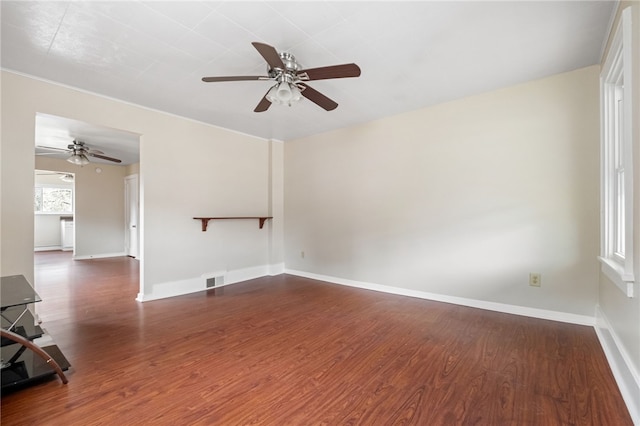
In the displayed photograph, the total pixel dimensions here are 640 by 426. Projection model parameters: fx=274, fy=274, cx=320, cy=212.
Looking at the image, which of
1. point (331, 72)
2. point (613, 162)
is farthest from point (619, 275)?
point (331, 72)

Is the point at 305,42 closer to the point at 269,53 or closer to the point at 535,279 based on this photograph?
the point at 269,53

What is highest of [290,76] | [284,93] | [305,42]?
[305,42]

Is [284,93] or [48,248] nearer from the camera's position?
[284,93]

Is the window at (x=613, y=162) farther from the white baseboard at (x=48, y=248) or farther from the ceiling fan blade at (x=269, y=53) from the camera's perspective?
the white baseboard at (x=48, y=248)

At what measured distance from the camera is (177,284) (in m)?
3.82

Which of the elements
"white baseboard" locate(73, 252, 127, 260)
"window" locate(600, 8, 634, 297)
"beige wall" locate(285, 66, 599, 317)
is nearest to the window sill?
"window" locate(600, 8, 634, 297)

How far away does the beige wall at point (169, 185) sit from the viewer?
2592 mm

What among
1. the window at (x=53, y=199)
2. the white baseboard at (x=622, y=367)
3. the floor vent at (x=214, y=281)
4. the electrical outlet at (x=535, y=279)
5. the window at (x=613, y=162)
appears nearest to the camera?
the white baseboard at (x=622, y=367)

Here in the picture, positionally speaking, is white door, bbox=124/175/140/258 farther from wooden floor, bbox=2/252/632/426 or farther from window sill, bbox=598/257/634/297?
window sill, bbox=598/257/634/297

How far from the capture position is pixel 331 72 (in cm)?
207

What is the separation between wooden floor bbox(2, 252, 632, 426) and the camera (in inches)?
60.5

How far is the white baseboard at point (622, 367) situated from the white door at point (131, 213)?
8.12 metres

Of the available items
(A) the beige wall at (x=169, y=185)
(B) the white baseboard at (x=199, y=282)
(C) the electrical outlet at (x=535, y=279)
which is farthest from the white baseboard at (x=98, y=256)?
(C) the electrical outlet at (x=535, y=279)

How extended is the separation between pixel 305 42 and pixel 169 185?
2.71 m
